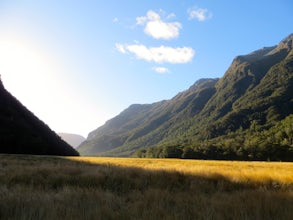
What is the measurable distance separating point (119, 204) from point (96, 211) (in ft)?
3.23

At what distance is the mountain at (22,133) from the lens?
6850 cm

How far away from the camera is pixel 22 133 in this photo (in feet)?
237

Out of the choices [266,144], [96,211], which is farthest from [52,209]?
[266,144]

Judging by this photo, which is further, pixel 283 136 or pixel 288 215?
pixel 283 136

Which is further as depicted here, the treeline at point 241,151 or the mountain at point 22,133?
the treeline at point 241,151

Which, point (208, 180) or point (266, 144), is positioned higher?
point (266, 144)

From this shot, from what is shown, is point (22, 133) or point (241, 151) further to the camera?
point (241, 151)

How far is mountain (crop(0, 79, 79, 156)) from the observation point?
68500 millimetres

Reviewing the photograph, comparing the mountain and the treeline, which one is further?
the treeline

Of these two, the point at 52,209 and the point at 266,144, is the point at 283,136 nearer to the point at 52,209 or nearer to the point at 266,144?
the point at 266,144

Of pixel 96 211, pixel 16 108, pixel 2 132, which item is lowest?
pixel 96 211

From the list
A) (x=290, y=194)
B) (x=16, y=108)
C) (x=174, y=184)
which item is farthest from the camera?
(x=16, y=108)

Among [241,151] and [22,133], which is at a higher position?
[22,133]

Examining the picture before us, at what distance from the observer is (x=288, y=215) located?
537 cm
